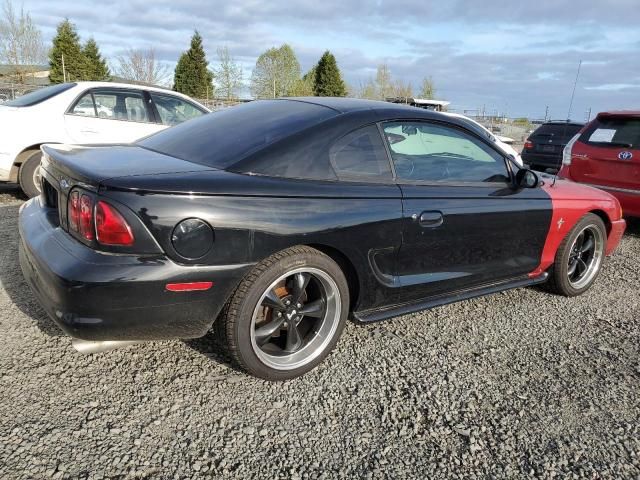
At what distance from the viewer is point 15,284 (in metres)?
3.45

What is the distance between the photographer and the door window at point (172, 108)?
6.77 meters

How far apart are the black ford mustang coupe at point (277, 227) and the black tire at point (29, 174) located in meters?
3.21

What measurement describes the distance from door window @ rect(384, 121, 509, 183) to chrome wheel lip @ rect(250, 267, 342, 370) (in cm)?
78

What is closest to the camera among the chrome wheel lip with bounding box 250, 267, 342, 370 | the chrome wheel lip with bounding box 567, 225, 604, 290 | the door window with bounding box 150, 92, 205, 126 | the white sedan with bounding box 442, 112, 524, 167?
the chrome wheel lip with bounding box 250, 267, 342, 370

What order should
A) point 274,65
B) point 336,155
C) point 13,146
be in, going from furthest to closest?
point 274,65, point 13,146, point 336,155

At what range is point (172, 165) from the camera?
2.41 m

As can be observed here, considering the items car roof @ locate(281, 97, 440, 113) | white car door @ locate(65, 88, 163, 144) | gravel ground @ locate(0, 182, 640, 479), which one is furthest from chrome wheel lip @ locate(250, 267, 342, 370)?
white car door @ locate(65, 88, 163, 144)

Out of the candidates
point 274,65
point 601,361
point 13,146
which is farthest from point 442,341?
point 274,65

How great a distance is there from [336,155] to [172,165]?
2.81ft

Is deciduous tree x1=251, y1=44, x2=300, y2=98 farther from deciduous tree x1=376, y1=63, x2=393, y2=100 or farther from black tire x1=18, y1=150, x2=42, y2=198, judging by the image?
black tire x1=18, y1=150, x2=42, y2=198

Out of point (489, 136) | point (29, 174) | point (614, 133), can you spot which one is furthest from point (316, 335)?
point (489, 136)

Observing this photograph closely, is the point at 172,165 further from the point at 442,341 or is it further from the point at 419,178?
the point at 442,341

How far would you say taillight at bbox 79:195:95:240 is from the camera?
2129 millimetres

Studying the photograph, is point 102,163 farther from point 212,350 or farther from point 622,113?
point 622,113
